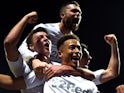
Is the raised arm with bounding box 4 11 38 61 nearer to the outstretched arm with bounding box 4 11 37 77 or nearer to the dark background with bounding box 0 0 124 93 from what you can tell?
the outstretched arm with bounding box 4 11 37 77

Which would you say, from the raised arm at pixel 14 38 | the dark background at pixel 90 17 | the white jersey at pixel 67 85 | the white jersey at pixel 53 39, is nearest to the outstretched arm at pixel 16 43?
the raised arm at pixel 14 38

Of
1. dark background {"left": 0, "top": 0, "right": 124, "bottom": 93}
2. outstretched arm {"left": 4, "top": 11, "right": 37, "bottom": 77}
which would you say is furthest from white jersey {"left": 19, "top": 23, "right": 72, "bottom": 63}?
A: dark background {"left": 0, "top": 0, "right": 124, "bottom": 93}

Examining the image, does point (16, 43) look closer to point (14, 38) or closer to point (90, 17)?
point (14, 38)

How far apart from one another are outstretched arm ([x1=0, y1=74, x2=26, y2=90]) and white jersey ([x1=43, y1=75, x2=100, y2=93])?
0.12 meters

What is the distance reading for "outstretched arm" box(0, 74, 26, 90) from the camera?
1.81 metres

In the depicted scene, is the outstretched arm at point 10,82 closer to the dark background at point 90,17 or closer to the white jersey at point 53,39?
the white jersey at point 53,39

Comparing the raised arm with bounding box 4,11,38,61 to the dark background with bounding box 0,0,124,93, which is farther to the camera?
the dark background with bounding box 0,0,124,93

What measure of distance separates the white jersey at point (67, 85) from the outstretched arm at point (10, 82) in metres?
0.12

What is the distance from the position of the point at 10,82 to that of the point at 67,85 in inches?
10.1

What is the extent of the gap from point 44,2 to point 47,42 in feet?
8.23

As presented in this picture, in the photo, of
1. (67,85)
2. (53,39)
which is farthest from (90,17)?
(67,85)

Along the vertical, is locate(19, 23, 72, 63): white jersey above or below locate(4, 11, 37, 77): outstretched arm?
below

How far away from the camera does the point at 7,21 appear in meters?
4.61

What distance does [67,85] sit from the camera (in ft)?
5.86
